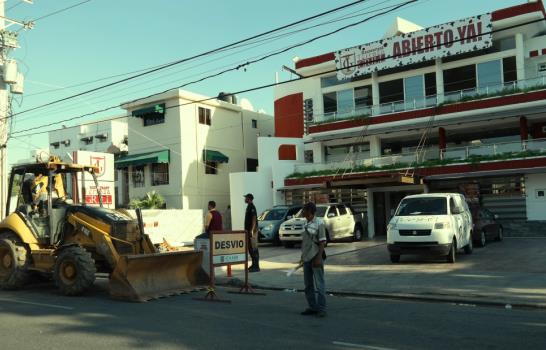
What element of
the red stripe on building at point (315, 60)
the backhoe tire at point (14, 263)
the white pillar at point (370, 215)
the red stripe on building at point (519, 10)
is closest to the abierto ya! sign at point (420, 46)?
the red stripe on building at point (519, 10)

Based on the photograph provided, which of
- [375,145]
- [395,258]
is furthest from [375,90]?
[395,258]

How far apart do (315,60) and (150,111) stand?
12.0 m

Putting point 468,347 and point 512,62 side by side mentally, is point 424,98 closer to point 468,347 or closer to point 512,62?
point 512,62

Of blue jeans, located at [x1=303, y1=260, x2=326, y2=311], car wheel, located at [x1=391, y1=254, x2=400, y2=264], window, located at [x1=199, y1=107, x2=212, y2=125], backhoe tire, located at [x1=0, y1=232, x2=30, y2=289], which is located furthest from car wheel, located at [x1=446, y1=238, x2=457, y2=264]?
window, located at [x1=199, y1=107, x2=212, y2=125]

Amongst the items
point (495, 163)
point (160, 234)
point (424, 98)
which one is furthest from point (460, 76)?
point (160, 234)

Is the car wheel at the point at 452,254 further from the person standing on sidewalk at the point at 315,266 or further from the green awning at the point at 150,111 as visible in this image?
the green awning at the point at 150,111

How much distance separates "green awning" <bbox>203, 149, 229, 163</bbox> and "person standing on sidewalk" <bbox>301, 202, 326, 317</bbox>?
29.5 metres

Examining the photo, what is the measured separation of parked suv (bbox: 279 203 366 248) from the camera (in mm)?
22125

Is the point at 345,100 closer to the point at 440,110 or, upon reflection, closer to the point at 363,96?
the point at 363,96

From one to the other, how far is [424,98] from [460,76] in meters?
2.84

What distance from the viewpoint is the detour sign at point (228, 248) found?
10.9m

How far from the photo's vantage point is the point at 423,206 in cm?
1576

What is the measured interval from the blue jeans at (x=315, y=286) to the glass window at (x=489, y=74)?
23845 mm

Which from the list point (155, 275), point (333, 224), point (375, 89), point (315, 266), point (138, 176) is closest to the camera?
point (315, 266)
